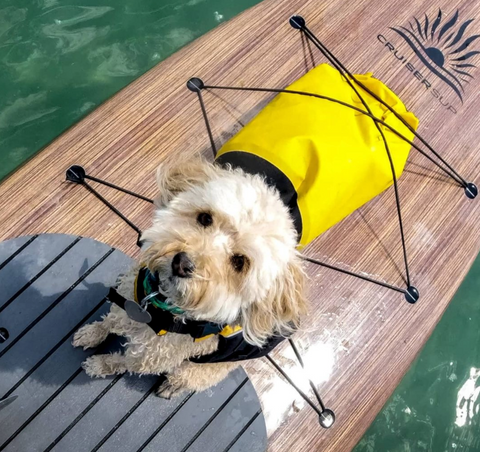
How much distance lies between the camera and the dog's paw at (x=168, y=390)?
5.47ft

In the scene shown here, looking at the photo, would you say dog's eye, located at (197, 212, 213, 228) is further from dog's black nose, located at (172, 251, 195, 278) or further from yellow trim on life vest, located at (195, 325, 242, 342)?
yellow trim on life vest, located at (195, 325, 242, 342)

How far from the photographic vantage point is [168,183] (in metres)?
1.34

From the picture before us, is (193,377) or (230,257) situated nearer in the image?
(230,257)

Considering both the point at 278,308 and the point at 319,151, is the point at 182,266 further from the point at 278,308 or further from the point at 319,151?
the point at 319,151

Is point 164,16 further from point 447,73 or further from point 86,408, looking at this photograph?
point 86,408

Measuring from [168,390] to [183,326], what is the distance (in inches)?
18.9

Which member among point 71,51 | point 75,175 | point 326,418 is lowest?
point 326,418

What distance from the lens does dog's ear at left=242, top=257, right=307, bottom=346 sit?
121 centimetres

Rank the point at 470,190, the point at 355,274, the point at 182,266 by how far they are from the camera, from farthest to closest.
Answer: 1. the point at 470,190
2. the point at 355,274
3. the point at 182,266

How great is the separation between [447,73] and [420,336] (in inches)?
45.7

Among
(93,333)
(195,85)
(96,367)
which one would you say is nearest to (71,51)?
(195,85)

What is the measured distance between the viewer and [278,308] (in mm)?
1216

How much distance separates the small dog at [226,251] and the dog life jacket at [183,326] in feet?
0.11

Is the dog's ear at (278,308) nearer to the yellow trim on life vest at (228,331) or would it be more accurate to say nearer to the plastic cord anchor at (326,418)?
the yellow trim on life vest at (228,331)
